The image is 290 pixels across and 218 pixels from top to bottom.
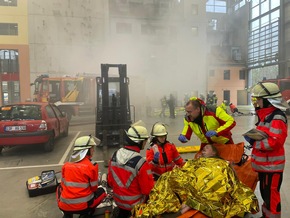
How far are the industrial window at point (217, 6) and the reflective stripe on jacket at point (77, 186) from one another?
1244 cm

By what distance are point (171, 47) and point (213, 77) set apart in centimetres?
1198

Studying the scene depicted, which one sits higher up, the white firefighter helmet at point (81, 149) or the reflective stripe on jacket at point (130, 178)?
the white firefighter helmet at point (81, 149)

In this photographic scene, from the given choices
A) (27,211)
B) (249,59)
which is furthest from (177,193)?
(249,59)

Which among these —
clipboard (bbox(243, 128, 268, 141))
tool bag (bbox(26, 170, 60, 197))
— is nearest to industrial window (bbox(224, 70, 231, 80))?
tool bag (bbox(26, 170, 60, 197))

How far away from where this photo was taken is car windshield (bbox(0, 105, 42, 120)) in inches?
202

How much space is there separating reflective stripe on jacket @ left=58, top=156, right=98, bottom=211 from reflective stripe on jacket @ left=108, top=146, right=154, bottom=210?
8.7 inches

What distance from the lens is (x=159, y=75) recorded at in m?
16.9

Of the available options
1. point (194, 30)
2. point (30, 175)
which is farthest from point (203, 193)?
point (194, 30)

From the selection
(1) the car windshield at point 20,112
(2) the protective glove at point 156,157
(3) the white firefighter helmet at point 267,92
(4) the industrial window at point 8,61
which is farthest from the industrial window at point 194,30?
(3) the white firefighter helmet at point 267,92

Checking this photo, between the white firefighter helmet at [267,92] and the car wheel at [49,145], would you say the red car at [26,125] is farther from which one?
the white firefighter helmet at [267,92]

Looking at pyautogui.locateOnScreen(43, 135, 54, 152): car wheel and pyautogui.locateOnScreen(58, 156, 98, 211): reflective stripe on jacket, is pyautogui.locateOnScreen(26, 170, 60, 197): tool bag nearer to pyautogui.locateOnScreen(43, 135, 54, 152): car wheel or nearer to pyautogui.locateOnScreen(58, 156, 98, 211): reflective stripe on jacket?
pyautogui.locateOnScreen(58, 156, 98, 211): reflective stripe on jacket

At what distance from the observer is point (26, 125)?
4.96 m

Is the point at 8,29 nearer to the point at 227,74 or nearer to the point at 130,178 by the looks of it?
the point at 130,178

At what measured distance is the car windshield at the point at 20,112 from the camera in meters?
5.13
